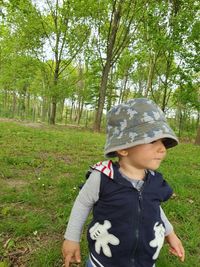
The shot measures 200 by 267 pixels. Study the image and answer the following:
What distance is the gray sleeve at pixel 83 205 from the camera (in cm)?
221

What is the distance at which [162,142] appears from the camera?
2.36 metres

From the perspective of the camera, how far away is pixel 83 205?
2.24 m

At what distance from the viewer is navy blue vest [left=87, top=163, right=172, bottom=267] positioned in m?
2.15

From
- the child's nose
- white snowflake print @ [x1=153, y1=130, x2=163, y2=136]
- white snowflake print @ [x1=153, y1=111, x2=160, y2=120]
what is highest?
white snowflake print @ [x1=153, y1=111, x2=160, y2=120]

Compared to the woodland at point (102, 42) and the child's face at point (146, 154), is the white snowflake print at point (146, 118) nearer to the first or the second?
the child's face at point (146, 154)

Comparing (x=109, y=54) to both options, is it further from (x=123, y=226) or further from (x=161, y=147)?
(x=123, y=226)

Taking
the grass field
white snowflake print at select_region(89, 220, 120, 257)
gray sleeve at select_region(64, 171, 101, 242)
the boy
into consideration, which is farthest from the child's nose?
the grass field

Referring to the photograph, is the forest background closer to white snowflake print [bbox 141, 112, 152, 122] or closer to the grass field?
the grass field

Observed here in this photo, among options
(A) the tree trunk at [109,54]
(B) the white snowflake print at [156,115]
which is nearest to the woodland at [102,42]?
(A) the tree trunk at [109,54]

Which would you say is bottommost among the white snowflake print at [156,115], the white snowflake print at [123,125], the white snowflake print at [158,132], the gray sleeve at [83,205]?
the gray sleeve at [83,205]

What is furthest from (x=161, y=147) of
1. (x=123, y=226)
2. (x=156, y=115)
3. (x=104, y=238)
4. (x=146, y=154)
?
(x=104, y=238)

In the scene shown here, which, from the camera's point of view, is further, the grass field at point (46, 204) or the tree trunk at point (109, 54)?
the tree trunk at point (109, 54)

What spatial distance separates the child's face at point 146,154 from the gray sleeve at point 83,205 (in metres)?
0.29

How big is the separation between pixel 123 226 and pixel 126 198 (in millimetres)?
200
